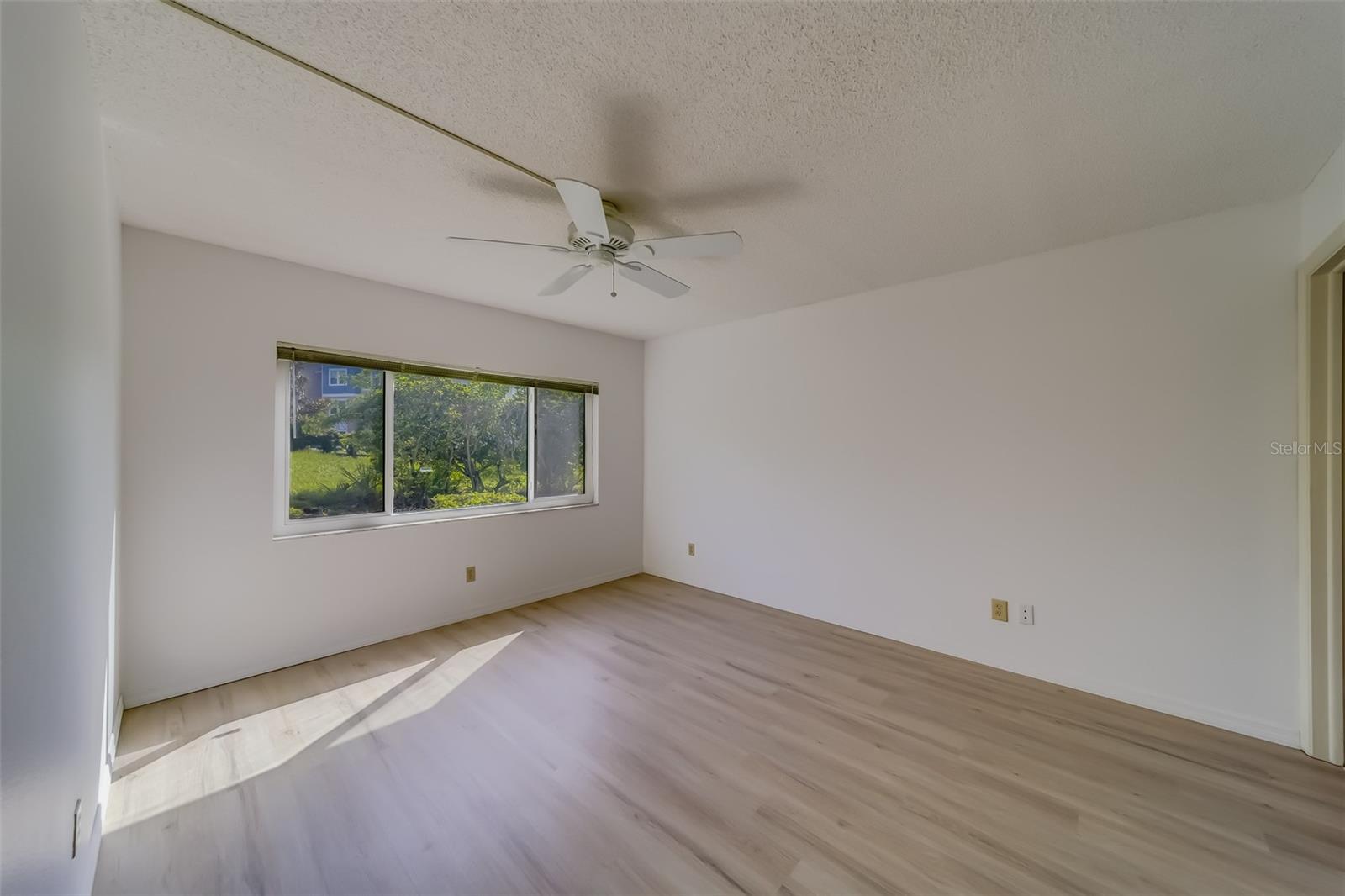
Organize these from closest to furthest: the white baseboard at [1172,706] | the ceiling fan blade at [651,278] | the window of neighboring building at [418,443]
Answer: the white baseboard at [1172,706], the ceiling fan blade at [651,278], the window of neighboring building at [418,443]

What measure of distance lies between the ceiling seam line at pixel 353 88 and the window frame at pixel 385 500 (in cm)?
187

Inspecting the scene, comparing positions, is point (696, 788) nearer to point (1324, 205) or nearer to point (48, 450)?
point (48, 450)

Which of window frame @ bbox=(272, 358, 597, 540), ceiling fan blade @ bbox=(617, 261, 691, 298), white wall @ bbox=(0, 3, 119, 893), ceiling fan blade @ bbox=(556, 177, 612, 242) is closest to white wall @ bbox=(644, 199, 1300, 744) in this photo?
ceiling fan blade @ bbox=(617, 261, 691, 298)

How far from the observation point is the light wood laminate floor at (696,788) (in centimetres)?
141

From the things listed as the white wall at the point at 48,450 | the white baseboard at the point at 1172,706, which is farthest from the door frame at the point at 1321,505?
the white wall at the point at 48,450

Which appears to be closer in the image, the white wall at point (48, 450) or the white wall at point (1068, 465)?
the white wall at point (48, 450)

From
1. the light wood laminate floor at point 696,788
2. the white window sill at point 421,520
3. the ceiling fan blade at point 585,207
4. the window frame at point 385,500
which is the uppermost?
the ceiling fan blade at point 585,207

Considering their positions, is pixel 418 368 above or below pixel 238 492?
above

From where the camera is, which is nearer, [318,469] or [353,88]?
[353,88]

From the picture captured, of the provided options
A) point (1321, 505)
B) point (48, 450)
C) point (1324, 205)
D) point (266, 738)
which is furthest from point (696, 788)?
point (1324, 205)

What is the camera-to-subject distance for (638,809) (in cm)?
164

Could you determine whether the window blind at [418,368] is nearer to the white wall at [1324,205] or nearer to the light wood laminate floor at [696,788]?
the light wood laminate floor at [696,788]

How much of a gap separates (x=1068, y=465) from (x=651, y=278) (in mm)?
2347

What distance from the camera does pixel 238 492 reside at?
2506mm
